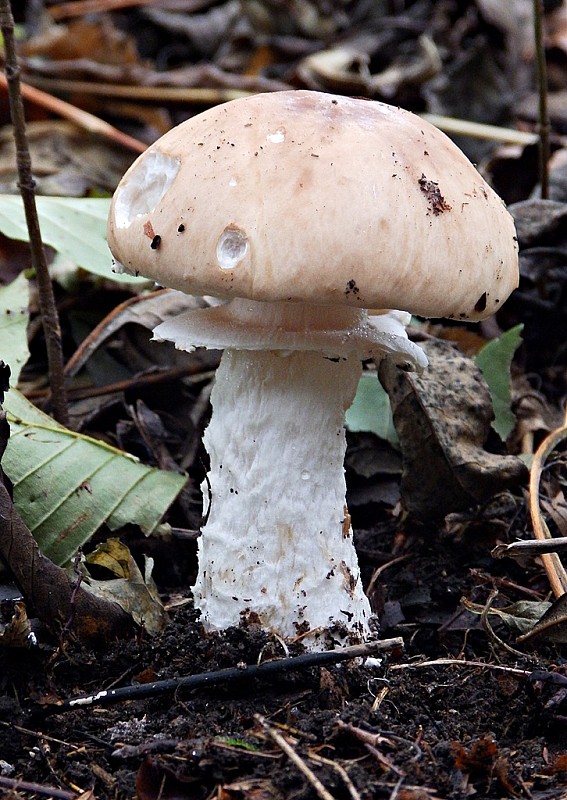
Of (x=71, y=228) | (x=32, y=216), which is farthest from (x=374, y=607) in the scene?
(x=71, y=228)

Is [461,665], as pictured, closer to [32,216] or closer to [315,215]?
[315,215]

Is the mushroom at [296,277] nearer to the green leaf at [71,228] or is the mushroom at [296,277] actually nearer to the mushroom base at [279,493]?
the mushroom base at [279,493]

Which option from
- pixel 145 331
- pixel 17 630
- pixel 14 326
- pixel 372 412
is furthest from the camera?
Result: pixel 145 331

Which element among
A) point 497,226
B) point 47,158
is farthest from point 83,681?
point 47,158

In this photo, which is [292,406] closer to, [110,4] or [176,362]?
[176,362]

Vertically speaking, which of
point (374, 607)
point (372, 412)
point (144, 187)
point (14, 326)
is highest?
point (144, 187)

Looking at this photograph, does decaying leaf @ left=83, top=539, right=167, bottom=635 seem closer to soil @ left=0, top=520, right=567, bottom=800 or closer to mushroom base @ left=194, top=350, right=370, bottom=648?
soil @ left=0, top=520, right=567, bottom=800

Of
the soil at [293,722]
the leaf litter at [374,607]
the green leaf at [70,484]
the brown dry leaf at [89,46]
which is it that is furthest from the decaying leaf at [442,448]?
the brown dry leaf at [89,46]
